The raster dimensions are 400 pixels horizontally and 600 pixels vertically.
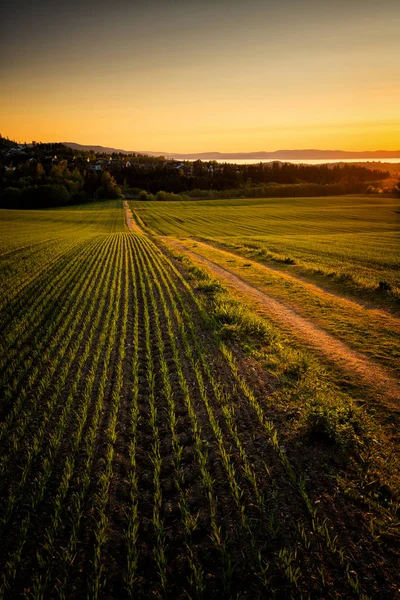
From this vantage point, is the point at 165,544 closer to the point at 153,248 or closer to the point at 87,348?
the point at 87,348

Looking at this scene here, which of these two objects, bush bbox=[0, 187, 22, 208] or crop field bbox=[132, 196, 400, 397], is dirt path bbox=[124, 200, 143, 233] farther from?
bush bbox=[0, 187, 22, 208]

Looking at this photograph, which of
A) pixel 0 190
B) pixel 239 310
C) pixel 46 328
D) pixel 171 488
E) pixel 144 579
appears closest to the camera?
pixel 144 579

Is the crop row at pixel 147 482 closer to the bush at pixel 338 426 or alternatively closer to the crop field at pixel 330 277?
the bush at pixel 338 426

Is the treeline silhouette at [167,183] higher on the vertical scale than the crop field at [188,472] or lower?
higher

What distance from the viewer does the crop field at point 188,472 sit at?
13.6ft

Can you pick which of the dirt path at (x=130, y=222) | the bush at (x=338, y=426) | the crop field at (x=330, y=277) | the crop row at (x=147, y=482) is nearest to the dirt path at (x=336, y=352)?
the crop field at (x=330, y=277)

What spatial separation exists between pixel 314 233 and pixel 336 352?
4579 centimetres

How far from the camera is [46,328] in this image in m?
12.6

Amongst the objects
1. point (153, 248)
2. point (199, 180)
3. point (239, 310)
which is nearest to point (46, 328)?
point (239, 310)

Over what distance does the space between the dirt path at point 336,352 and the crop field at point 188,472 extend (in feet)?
3.17

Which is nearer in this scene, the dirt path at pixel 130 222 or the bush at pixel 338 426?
the bush at pixel 338 426

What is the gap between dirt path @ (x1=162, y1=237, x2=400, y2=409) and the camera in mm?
8453

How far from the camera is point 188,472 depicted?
5.81 metres

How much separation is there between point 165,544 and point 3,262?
27638 millimetres
